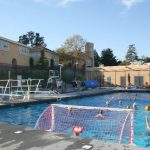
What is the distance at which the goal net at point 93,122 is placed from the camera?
25.6 feet

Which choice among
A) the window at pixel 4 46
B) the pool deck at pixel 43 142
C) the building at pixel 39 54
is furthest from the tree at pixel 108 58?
the pool deck at pixel 43 142

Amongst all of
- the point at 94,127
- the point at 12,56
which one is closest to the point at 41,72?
the point at 12,56

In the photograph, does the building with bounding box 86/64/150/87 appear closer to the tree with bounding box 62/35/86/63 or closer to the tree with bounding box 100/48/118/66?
the tree with bounding box 62/35/86/63

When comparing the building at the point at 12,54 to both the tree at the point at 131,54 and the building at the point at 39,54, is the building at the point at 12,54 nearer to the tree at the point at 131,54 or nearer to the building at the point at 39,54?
the building at the point at 39,54

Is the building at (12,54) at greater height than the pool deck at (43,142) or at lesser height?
greater

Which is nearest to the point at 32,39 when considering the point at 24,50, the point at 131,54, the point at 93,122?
the point at 131,54

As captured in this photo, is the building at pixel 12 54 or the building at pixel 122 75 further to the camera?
the building at pixel 122 75

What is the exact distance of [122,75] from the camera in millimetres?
43656

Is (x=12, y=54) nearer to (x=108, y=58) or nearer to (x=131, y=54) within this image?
(x=108, y=58)

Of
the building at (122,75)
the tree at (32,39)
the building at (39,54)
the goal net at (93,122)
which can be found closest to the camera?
the goal net at (93,122)

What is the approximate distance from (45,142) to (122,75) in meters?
38.1

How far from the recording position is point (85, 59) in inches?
2143

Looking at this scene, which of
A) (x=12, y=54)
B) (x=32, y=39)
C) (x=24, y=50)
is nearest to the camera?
(x=12, y=54)

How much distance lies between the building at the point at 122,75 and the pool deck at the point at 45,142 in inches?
1377
